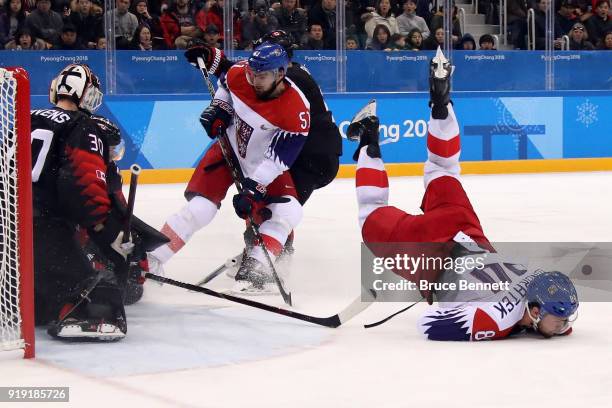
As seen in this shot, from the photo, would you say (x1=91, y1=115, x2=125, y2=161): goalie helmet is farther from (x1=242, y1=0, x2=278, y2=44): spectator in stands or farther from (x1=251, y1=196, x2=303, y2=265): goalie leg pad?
(x1=242, y1=0, x2=278, y2=44): spectator in stands

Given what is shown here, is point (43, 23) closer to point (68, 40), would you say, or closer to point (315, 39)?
point (68, 40)

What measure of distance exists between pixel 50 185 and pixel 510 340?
1567mm

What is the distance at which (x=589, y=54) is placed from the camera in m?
10.5

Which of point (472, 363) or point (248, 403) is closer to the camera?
point (248, 403)

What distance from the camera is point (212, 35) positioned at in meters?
8.97

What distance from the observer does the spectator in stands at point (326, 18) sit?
30.8ft

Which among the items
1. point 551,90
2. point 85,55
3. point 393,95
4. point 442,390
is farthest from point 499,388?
point 551,90

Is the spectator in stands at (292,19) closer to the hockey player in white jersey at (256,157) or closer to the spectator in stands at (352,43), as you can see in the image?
the spectator in stands at (352,43)

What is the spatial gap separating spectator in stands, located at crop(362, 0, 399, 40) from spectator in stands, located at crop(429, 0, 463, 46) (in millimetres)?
321

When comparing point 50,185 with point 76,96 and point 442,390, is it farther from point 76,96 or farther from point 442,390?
point 442,390

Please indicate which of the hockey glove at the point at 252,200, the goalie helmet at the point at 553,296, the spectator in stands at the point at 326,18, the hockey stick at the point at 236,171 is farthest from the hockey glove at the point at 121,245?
the spectator in stands at the point at 326,18

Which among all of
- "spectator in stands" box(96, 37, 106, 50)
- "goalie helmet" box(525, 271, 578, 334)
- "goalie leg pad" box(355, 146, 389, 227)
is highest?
"spectator in stands" box(96, 37, 106, 50)

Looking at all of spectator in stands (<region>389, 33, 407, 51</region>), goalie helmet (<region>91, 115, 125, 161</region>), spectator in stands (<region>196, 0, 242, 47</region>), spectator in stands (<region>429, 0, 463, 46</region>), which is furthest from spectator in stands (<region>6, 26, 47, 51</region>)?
goalie helmet (<region>91, 115, 125, 161</region>)

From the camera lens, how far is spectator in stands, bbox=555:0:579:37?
1046 centimetres
